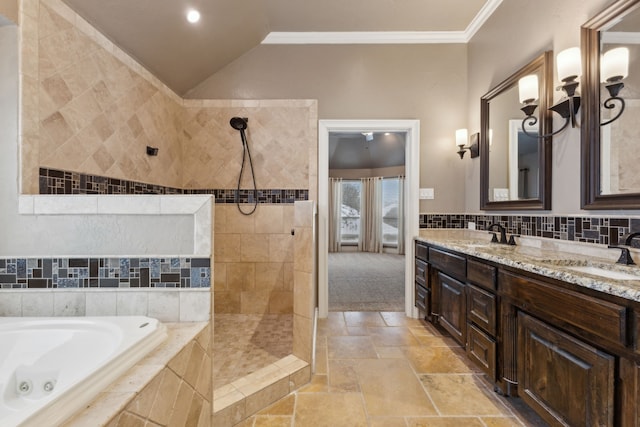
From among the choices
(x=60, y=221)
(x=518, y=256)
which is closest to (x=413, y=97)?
(x=518, y=256)

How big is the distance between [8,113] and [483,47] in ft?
11.1

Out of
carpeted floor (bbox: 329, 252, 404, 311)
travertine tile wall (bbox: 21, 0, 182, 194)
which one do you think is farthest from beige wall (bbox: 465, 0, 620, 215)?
travertine tile wall (bbox: 21, 0, 182, 194)

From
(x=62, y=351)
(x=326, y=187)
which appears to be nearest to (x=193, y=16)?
(x=326, y=187)

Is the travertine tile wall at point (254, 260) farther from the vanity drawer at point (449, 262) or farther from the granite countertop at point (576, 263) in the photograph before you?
the granite countertop at point (576, 263)

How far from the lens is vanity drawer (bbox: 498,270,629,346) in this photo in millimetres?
935

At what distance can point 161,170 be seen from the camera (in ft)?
7.91

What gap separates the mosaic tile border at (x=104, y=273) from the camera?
3.97 ft

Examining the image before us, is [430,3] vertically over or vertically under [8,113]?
over

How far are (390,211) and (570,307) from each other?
611cm

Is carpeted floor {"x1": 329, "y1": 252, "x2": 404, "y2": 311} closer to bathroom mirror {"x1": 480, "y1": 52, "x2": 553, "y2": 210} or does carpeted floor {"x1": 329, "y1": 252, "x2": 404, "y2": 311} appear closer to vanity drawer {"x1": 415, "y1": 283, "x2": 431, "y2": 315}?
vanity drawer {"x1": 415, "y1": 283, "x2": 431, "y2": 315}

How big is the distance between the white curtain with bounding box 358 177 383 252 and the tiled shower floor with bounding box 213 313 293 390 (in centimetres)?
479

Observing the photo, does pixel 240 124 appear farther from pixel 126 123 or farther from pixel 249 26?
pixel 126 123

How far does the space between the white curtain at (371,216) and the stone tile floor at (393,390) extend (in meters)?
4.80

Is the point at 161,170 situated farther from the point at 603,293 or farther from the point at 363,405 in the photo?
the point at 603,293
